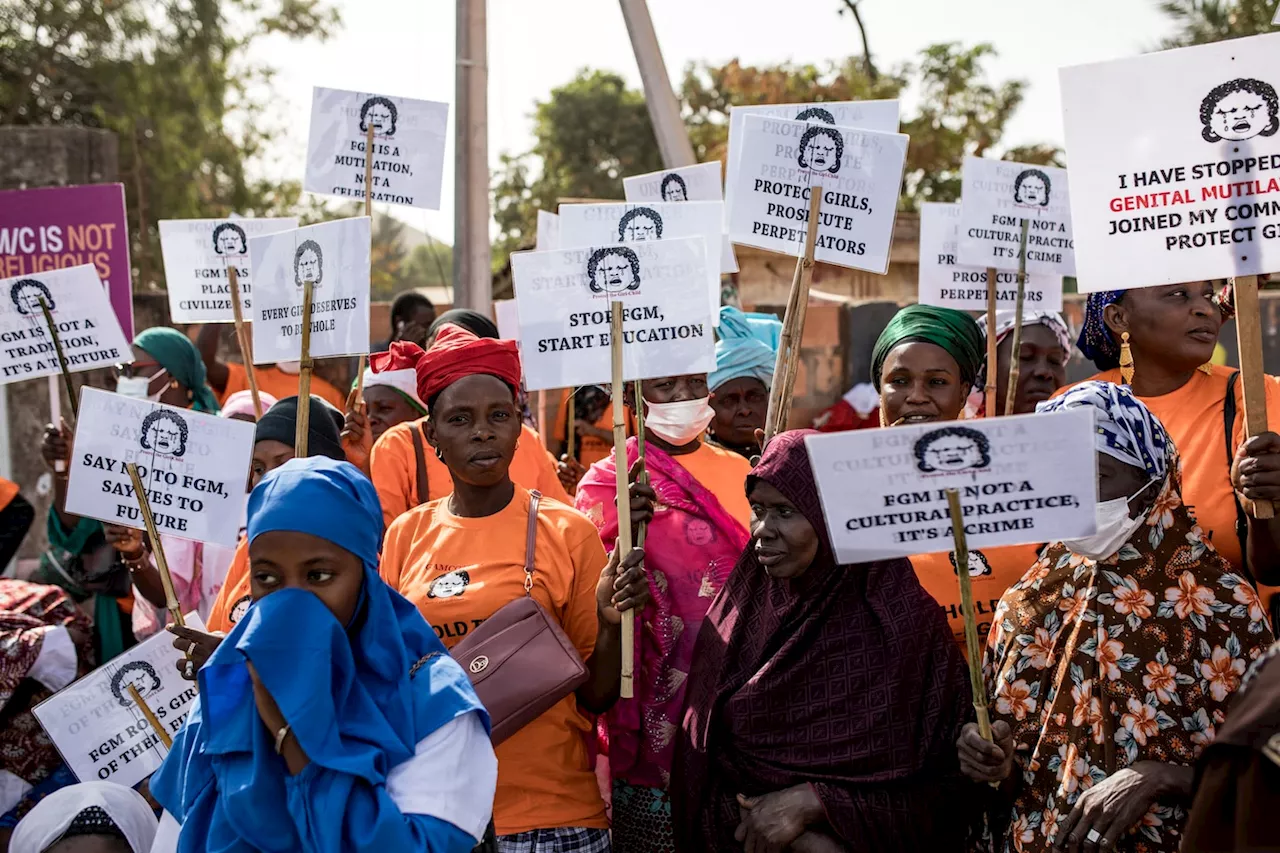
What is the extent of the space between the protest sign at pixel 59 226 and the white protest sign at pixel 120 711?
4.45m

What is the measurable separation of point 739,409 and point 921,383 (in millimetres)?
955

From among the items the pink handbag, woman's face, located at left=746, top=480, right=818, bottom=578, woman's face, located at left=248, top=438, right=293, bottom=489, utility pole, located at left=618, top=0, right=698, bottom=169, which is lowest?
the pink handbag

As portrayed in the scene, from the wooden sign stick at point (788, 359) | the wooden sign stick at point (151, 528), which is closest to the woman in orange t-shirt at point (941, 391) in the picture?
the wooden sign stick at point (788, 359)

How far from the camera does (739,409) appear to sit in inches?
193

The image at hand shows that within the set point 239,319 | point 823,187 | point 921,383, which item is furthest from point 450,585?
point 239,319

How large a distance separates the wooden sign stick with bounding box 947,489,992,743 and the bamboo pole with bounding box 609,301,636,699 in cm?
99

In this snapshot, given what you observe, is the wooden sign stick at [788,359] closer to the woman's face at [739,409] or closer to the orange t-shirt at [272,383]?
the woman's face at [739,409]

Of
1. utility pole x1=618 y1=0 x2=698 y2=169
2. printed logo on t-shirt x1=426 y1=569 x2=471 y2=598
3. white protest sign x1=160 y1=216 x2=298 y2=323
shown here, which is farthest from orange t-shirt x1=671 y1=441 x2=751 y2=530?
utility pole x1=618 y1=0 x2=698 y2=169

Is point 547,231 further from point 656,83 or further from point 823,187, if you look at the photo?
point 656,83

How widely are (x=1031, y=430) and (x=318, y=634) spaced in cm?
152

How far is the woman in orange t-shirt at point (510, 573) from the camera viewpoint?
3568 mm

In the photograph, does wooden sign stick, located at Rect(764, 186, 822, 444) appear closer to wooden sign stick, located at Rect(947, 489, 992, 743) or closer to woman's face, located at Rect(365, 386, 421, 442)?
wooden sign stick, located at Rect(947, 489, 992, 743)

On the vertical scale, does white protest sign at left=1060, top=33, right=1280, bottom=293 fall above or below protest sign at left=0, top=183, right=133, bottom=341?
below

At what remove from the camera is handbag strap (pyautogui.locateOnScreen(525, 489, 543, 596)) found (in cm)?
365
